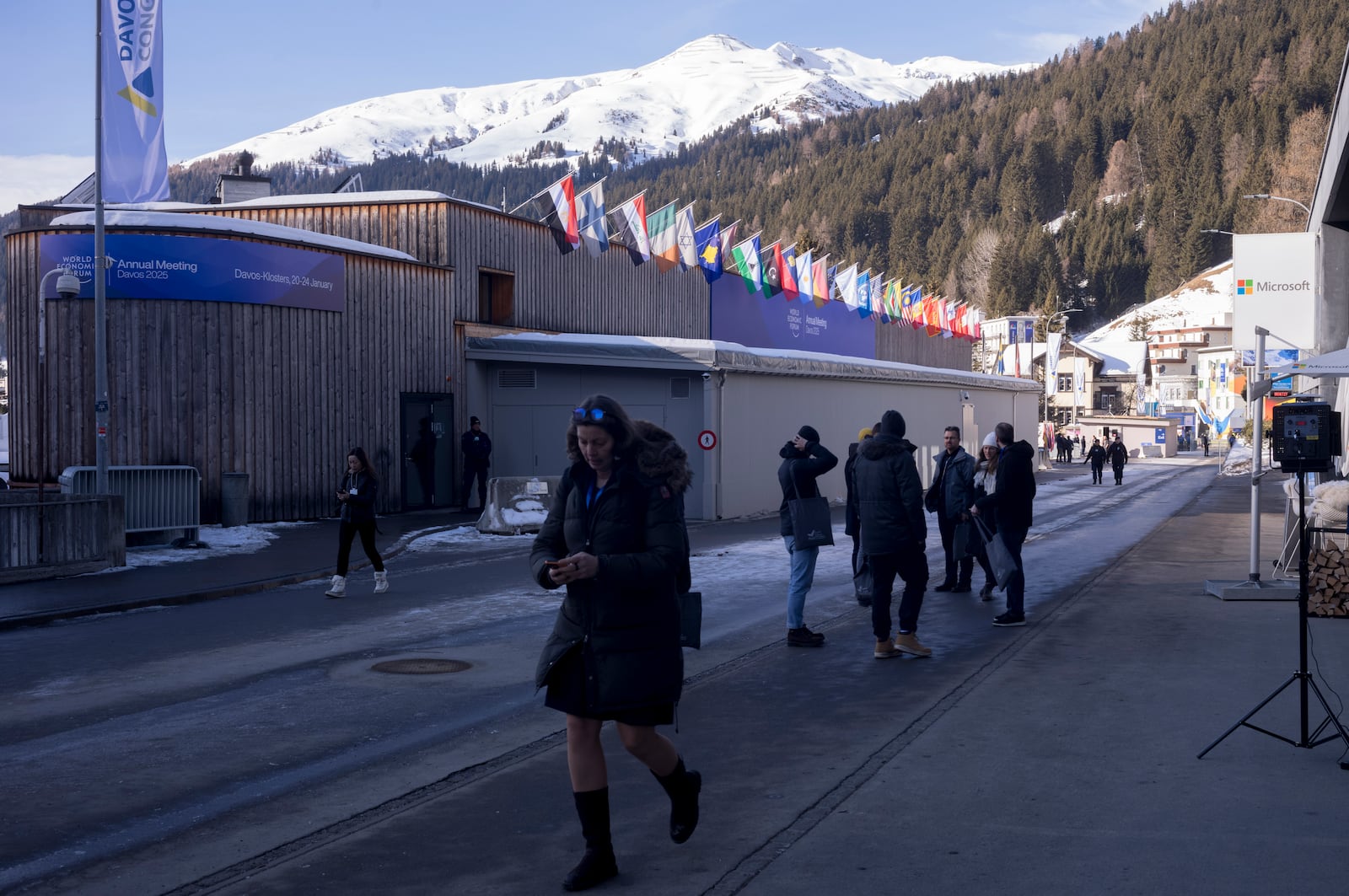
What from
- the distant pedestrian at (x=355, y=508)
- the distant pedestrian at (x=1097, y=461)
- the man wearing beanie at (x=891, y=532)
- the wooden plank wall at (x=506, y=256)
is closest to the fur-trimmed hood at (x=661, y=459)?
the man wearing beanie at (x=891, y=532)

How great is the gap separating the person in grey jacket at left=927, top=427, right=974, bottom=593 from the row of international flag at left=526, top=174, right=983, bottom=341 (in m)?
14.5

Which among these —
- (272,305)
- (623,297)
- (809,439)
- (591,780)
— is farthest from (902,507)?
(623,297)

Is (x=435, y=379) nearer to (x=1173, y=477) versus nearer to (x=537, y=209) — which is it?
(x=537, y=209)

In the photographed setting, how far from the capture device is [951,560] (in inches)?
522

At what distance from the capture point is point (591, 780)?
4.48 meters

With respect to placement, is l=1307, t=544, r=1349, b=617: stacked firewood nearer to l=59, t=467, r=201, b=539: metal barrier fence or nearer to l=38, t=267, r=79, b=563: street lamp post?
l=38, t=267, r=79, b=563: street lamp post

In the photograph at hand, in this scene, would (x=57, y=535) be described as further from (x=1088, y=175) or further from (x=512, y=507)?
(x=1088, y=175)

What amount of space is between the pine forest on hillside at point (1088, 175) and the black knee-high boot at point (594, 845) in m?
137

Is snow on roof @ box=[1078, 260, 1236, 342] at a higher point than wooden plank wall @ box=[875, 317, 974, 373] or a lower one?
higher

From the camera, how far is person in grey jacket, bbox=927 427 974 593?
1257cm

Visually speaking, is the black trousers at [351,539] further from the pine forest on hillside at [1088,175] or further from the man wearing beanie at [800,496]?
the pine forest on hillside at [1088,175]

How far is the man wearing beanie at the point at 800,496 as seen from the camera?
9758 millimetres

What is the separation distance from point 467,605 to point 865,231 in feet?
491

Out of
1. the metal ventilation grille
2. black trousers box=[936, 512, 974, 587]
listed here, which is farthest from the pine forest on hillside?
black trousers box=[936, 512, 974, 587]
